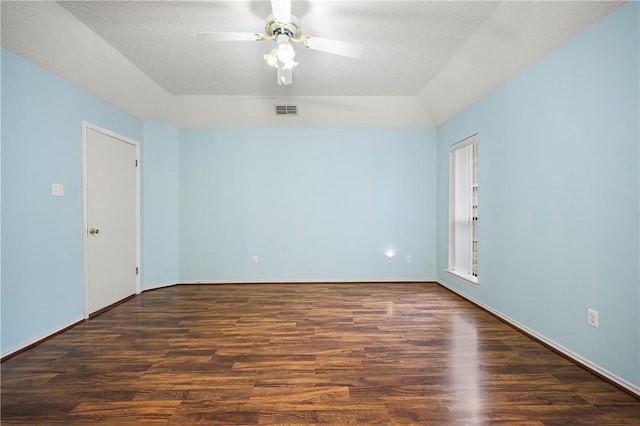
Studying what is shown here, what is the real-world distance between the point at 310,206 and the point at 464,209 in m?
2.37

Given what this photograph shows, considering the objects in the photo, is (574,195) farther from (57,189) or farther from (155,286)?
(155,286)

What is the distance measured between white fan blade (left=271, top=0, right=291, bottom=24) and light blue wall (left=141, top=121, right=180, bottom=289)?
331cm

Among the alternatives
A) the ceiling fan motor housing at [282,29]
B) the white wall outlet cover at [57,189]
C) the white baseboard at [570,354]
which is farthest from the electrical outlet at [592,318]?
the white wall outlet cover at [57,189]

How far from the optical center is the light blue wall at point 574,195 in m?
1.85

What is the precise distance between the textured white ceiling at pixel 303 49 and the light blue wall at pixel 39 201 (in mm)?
259

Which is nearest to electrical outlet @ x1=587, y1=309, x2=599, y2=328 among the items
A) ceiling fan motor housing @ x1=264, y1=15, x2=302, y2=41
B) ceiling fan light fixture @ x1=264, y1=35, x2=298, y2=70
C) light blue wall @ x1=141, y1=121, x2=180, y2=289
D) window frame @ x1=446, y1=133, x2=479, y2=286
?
window frame @ x1=446, y1=133, x2=479, y2=286

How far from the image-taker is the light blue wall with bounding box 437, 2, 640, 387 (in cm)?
185

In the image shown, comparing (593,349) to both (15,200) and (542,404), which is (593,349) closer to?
(542,404)

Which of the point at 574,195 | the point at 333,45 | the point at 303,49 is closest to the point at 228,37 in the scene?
the point at 333,45

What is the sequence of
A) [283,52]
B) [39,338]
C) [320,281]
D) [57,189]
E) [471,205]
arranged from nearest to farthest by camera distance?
1. [283,52]
2. [39,338]
3. [57,189]
4. [471,205]
5. [320,281]

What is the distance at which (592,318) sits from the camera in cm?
208

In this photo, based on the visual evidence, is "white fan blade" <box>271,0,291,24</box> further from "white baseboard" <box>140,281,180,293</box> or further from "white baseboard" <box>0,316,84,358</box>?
"white baseboard" <box>140,281,180,293</box>

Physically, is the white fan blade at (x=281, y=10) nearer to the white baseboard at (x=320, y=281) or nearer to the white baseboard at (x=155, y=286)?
the white baseboard at (x=320, y=281)

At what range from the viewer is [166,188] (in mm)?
4500
